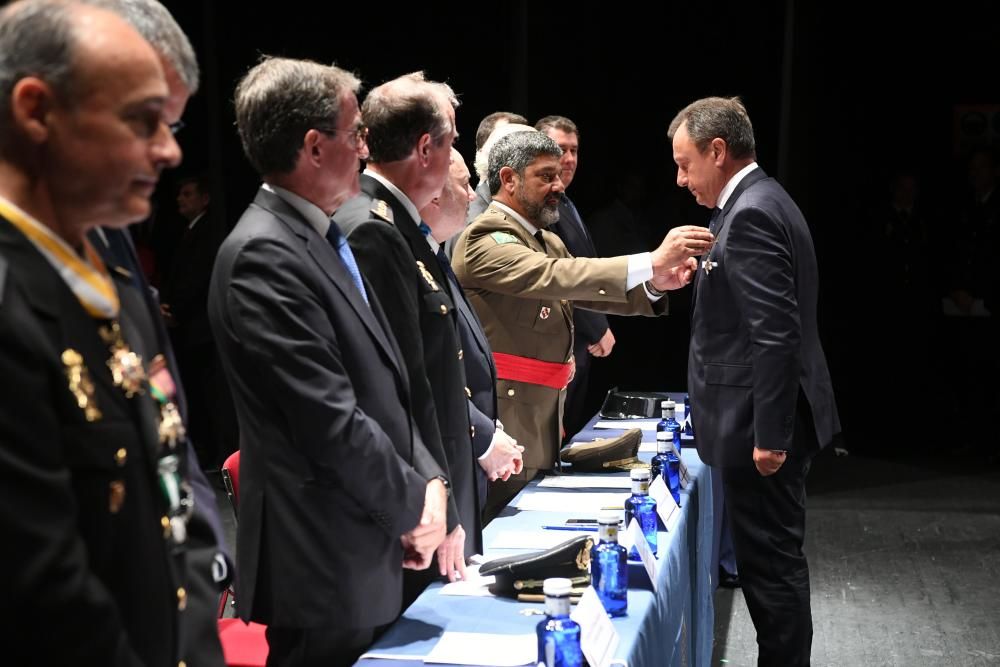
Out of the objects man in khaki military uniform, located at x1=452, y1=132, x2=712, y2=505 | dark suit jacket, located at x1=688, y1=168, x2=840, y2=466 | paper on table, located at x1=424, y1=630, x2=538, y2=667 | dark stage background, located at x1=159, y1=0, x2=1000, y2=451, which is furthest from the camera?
dark stage background, located at x1=159, y1=0, x2=1000, y2=451

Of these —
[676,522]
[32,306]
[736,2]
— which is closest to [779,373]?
[676,522]

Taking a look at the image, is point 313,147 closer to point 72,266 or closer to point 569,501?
point 72,266

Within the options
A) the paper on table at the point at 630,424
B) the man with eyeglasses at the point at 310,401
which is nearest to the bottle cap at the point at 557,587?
the man with eyeglasses at the point at 310,401

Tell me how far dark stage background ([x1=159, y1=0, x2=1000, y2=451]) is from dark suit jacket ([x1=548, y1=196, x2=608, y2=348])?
70.0 inches

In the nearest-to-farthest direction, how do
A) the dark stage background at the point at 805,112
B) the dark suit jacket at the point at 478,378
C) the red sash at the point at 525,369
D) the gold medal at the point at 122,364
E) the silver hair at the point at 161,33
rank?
the gold medal at the point at 122,364, the silver hair at the point at 161,33, the dark suit jacket at the point at 478,378, the red sash at the point at 525,369, the dark stage background at the point at 805,112

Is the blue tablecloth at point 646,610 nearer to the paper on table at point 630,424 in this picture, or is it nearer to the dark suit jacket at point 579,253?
the paper on table at point 630,424

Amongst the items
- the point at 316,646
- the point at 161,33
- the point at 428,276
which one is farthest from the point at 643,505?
the point at 161,33

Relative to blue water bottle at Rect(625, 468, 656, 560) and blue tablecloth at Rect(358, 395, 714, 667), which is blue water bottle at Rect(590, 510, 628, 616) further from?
blue water bottle at Rect(625, 468, 656, 560)

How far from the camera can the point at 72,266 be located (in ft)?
3.24

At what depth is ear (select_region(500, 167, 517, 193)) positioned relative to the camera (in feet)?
11.3

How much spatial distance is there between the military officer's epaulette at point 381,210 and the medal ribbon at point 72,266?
1139 millimetres

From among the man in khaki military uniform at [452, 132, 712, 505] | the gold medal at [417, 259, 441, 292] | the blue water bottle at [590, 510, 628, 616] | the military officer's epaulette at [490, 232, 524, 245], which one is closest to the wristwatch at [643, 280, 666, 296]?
the man in khaki military uniform at [452, 132, 712, 505]

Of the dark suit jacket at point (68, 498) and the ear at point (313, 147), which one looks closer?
the dark suit jacket at point (68, 498)

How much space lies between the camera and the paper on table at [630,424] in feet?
12.9
